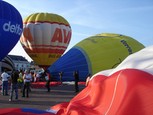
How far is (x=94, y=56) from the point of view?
87.1 ft

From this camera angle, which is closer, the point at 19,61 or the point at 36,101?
the point at 36,101

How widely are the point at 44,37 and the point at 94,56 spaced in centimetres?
530

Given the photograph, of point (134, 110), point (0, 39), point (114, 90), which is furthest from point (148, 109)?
point (0, 39)

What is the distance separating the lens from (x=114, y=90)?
18.5ft

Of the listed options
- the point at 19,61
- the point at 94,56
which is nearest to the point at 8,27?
the point at 94,56

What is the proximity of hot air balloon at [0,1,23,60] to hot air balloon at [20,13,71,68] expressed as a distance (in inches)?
197

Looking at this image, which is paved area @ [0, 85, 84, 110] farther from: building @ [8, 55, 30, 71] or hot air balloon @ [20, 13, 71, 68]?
building @ [8, 55, 30, 71]

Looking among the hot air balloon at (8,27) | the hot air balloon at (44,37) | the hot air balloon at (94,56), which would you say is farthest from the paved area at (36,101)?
the hot air balloon at (44,37)

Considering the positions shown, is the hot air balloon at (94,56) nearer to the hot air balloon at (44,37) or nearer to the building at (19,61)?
the hot air balloon at (44,37)

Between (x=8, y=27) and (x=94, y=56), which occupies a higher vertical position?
(x=8, y=27)

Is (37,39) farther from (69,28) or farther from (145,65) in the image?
(145,65)

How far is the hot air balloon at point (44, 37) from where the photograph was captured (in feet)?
96.4

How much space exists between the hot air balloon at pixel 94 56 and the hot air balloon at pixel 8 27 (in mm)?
5174

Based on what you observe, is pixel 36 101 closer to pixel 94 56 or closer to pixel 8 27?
pixel 8 27
